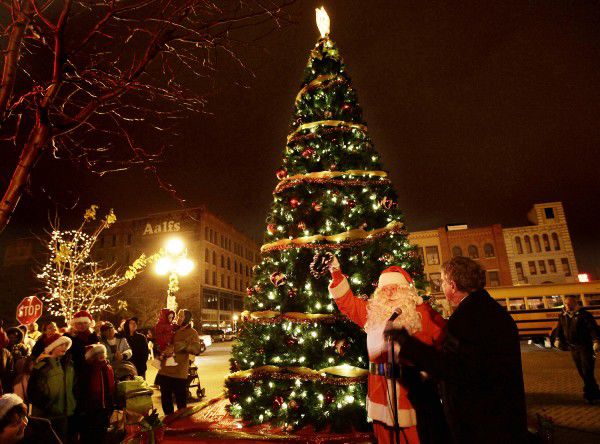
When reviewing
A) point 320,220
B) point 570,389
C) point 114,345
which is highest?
point 320,220

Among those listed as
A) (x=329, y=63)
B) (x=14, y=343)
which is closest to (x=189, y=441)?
(x=14, y=343)

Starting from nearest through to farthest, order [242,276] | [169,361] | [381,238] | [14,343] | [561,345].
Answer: [381,238]
[169,361]
[14,343]
[561,345]
[242,276]

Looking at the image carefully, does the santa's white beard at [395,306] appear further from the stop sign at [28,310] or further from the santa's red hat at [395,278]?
the stop sign at [28,310]

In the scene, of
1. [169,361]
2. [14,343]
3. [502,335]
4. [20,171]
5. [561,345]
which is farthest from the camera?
[561,345]

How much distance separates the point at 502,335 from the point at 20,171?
426cm

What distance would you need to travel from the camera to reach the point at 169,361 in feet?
21.1

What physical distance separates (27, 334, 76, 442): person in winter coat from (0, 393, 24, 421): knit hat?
2.36 metres

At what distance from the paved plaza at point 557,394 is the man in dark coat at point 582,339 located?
0.36 m

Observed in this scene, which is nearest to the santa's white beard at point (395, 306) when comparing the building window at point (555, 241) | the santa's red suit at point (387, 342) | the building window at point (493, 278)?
the santa's red suit at point (387, 342)

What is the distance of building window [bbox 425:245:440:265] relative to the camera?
3984cm

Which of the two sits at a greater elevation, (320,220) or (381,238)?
(320,220)

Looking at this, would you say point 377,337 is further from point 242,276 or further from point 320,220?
point 242,276

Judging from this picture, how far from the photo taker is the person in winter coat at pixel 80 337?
17.3ft

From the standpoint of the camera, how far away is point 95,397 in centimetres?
504
